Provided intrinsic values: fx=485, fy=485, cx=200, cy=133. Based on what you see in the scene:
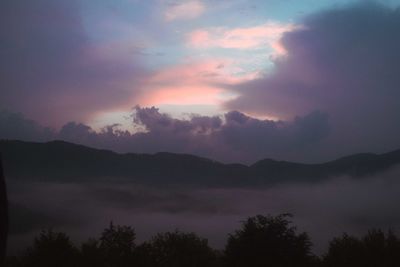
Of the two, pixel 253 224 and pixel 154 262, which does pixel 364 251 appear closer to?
pixel 253 224

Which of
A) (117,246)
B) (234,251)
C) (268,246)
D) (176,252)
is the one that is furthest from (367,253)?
(117,246)

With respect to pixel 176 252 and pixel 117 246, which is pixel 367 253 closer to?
→ pixel 176 252

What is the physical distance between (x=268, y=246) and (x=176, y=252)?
81.1 ft

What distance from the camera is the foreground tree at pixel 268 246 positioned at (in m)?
49.8

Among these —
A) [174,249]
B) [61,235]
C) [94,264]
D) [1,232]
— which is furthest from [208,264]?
[1,232]

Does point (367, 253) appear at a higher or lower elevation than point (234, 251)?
lower

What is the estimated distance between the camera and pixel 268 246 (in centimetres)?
5034

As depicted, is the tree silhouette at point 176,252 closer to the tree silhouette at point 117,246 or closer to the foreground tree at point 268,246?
the tree silhouette at point 117,246

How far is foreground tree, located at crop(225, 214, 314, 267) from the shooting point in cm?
4984

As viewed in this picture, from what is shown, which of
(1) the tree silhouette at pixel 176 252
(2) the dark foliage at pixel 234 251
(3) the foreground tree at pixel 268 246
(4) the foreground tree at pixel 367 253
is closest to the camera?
(3) the foreground tree at pixel 268 246

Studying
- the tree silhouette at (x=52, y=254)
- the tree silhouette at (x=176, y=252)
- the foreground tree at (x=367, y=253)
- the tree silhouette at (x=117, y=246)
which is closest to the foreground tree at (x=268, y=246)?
the foreground tree at (x=367, y=253)

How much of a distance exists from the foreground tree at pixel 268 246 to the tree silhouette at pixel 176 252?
14320mm

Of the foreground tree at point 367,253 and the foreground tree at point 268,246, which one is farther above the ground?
the foreground tree at point 268,246

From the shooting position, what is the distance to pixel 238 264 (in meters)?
50.8
